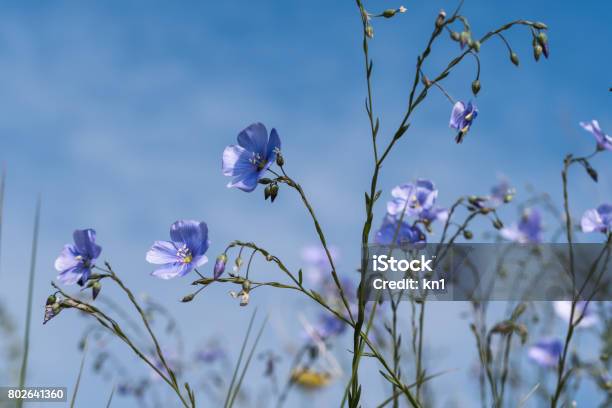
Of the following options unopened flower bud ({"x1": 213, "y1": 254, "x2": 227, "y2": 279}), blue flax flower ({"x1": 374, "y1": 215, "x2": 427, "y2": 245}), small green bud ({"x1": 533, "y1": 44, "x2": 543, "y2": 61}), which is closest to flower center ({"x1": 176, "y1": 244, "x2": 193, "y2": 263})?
unopened flower bud ({"x1": 213, "y1": 254, "x2": 227, "y2": 279})

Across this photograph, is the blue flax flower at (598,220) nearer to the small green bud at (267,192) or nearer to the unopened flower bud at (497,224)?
the unopened flower bud at (497,224)

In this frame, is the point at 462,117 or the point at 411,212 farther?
the point at 411,212

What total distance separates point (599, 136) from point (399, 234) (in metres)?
0.74

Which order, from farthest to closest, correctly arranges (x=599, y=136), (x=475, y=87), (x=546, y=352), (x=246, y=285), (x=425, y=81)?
(x=546, y=352) → (x=599, y=136) → (x=475, y=87) → (x=425, y=81) → (x=246, y=285)

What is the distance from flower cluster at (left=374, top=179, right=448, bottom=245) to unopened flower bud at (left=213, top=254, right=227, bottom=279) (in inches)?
28.8

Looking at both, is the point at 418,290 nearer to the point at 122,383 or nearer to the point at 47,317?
the point at 47,317

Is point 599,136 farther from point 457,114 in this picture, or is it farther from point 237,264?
point 237,264

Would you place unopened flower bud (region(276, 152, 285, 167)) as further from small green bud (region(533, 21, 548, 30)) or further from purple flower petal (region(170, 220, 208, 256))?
small green bud (region(533, 21, 548, 30))

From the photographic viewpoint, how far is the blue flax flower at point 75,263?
233 centimetres

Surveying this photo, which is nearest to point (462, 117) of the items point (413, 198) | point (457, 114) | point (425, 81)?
point (457, 114)

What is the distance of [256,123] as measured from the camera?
2.25 metres

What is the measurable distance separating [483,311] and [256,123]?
158cm

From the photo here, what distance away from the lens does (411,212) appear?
2752 mm

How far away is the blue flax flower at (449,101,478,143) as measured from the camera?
2.34 metres
